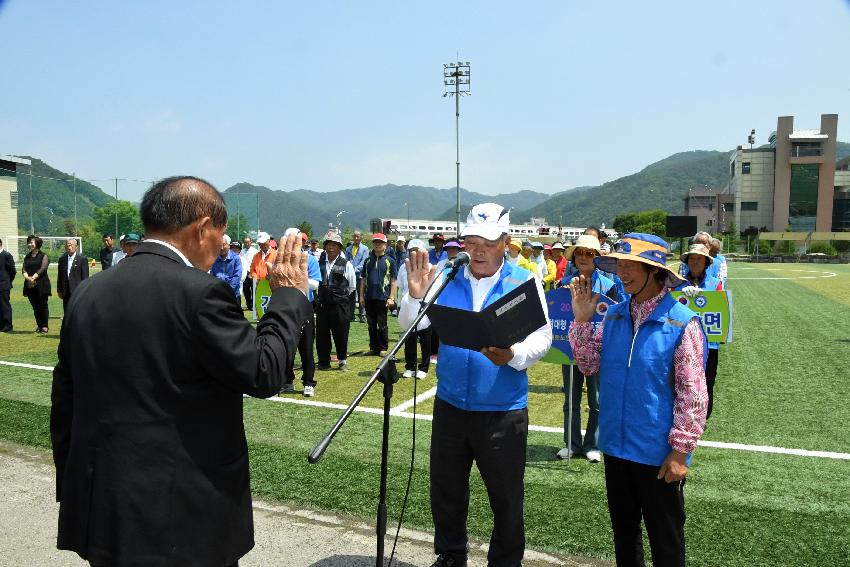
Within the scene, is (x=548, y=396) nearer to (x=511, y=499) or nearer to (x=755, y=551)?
(x=755, y=551)

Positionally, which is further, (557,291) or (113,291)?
(557,291)

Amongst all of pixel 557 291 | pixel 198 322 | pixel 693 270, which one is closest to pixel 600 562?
pixel 557 291

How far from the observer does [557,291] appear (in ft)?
19.5

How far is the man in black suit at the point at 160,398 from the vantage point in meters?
2.10

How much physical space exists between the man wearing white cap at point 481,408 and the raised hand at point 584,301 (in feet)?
0.59

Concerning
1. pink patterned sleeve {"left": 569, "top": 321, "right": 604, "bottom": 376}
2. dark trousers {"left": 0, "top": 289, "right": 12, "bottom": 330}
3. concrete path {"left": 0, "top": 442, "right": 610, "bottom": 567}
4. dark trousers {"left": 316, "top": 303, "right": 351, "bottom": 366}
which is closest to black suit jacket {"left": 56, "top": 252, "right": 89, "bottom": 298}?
dark trousers {"left": 0, "top": 289, "right": 12, "bottom": 330}

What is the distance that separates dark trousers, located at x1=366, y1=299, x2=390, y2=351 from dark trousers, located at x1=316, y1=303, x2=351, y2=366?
1.39m

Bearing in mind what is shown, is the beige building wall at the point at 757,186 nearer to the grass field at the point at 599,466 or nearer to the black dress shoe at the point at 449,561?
the grass field at the point at 599,466

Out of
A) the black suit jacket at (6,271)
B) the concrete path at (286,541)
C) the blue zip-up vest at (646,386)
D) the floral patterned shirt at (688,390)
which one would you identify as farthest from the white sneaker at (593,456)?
the black suit jacket at (6,271)

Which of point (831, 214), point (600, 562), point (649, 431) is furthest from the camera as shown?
point (831, 214)

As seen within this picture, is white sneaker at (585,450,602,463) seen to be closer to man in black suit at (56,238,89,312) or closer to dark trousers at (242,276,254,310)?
man in black suit at (56,238,89,312)

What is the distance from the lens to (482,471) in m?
3.67

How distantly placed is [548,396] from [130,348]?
7071 mm

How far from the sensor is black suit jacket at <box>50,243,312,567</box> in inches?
82.5
